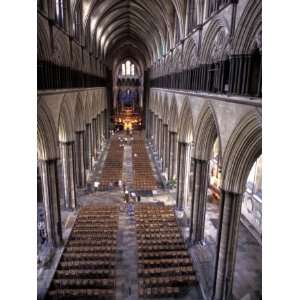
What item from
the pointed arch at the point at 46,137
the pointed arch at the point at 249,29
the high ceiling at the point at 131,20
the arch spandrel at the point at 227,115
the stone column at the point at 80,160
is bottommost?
the stone column at the point at 80,160

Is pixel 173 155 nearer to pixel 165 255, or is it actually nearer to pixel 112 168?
pixel 112 168

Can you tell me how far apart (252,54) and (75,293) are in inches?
427

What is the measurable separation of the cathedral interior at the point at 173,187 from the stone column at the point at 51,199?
0.05 metres

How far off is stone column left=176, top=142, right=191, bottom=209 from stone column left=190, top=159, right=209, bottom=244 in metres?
3.81

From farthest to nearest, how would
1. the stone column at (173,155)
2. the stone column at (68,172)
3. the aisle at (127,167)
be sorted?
the aisle at (127,167), the stone column at (173,155), the stone column at (68,172)

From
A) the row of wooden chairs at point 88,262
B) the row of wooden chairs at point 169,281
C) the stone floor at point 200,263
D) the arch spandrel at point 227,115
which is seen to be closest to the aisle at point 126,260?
the stone floor at point 200,263

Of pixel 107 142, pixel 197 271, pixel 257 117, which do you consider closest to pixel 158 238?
pixel 197 271

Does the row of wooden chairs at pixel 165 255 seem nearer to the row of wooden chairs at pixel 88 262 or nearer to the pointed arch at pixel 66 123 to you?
the row of wooden chairs at pixel 88 262

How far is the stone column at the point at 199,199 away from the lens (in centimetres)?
1480

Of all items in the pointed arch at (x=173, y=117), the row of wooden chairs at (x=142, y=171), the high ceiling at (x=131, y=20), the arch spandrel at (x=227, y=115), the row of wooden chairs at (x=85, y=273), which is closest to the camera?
the arch spandrel at (x=227, y=115)

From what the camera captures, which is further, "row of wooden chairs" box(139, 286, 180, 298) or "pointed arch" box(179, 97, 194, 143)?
"pointed arch" box(179, 97, 194, 143)

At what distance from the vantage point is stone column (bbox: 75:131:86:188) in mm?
22484

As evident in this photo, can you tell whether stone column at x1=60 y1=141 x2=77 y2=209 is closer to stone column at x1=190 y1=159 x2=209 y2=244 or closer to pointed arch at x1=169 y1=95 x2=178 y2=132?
stone column at x1=190 y1=159 x2=209 y2=244

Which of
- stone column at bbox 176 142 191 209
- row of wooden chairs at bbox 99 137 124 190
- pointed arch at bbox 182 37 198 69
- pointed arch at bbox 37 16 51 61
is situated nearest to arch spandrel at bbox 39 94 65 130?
pointed arch at bbox 37 16 51 61
